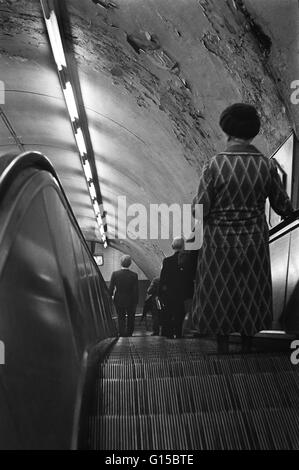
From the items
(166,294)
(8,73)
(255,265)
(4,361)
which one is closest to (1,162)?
(4,361)

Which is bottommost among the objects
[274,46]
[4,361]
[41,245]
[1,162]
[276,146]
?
[4,361]

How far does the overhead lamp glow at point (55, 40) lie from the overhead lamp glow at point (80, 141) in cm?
276

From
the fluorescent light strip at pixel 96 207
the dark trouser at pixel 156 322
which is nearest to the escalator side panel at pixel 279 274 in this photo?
the dark trouser at pixel 156 322

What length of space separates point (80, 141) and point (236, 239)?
794 centimetres

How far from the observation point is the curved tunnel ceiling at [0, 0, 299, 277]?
5332 mm

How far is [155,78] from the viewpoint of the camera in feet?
24.3

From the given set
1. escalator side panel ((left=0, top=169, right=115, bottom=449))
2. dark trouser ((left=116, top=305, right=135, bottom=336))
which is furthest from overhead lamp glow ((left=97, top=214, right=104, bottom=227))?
escalator side panel ((left=0, top=169, right=115, bottom=449))

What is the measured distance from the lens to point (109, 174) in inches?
532

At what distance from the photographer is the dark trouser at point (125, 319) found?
9.28 meters

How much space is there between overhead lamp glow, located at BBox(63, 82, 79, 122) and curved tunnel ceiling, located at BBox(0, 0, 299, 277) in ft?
0.48

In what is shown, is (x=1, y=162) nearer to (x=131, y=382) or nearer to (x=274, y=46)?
(x=131, y=382)

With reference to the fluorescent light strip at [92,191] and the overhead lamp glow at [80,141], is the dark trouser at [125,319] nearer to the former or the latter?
the overhead lamp glow at [80,141]

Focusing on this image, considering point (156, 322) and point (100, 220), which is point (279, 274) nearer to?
point (156, 322)

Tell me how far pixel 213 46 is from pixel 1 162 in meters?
4.26
